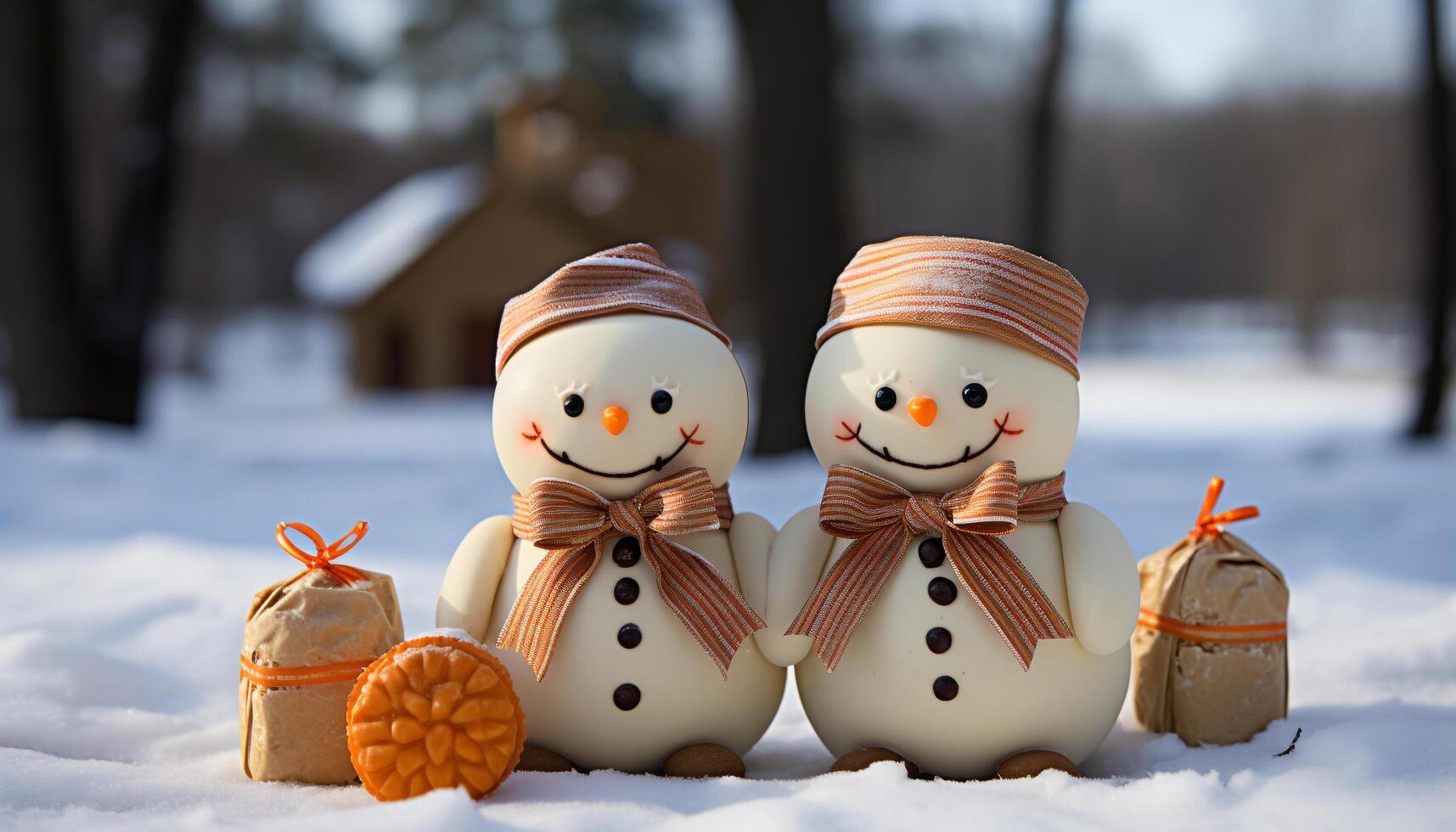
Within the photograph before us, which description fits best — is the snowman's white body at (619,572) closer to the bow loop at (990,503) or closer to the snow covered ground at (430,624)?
the snow covered ground at (430,624)

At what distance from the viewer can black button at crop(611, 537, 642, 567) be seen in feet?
8.25

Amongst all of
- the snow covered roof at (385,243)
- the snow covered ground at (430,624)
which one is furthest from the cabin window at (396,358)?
the snow covered ground at (430,624)

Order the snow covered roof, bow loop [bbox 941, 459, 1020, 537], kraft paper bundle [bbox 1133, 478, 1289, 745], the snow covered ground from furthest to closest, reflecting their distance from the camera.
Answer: the snow covered roof, kraft paper bundle [bbox 1133, 478, 1289, 745], bow loop [bbox 941, 459, 1020, 537], the snow covered ground

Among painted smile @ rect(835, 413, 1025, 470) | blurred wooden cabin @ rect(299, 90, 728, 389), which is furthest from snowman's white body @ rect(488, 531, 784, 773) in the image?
blurred wooden cabin @ rect(299, 90, 728, 389)

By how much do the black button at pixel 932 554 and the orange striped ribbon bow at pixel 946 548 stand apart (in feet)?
0.08

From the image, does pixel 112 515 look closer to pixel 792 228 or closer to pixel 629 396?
pixel 792 228

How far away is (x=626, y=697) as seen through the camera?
245cm

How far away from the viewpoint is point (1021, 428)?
2479 mm

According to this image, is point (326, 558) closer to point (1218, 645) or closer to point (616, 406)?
point (616, 406)

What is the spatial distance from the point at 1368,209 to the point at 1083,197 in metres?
10.1

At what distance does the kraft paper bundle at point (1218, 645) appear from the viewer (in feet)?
9.05

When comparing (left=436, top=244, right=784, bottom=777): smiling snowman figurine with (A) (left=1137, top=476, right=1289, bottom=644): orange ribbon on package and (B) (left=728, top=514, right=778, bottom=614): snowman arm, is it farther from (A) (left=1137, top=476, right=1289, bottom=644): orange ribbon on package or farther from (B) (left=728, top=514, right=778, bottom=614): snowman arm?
(A) (left=1137, top=476, right=1289, bottom=644): orange ribbon on package

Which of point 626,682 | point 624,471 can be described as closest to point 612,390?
point 624,471

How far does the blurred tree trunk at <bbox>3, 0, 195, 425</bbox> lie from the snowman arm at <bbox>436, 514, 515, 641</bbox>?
6.77m
